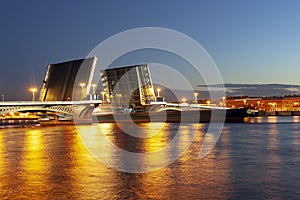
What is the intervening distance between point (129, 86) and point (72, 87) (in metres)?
12.1

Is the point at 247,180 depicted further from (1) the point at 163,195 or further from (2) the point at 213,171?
(1) the point at 163,195

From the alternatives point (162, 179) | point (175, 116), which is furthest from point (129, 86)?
point (162, 179)

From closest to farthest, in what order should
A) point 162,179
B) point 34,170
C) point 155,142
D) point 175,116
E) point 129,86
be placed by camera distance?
1. point 162,179
2. point 34,170
3. point 155,142
4. point 175,116
5. point 129,86

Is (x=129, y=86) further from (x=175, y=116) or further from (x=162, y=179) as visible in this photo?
(x=162, y=179)

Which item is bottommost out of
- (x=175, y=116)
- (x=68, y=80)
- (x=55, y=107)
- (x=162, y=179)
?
(x=175, y=116)

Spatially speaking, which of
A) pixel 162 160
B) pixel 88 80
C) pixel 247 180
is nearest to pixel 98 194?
pixel 247 180

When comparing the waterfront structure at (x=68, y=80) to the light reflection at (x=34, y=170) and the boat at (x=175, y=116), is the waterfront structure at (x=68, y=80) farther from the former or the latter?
the light reflection at (x=34, y=170)

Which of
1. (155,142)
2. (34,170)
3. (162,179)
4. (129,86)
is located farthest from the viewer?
(129,86)

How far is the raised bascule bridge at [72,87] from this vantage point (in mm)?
54953

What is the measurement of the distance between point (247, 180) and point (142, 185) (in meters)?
2.46

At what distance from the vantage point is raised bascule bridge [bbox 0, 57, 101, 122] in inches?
2164

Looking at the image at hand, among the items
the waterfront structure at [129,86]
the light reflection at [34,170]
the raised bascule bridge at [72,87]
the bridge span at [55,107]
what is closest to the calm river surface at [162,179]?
the light reflection at [34,170]

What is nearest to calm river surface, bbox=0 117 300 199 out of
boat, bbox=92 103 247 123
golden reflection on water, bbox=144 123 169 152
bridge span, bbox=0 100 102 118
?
golden reflection on water, bbox=144 123 169 152

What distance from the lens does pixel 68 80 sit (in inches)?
2554
